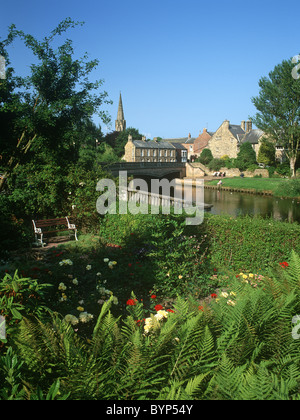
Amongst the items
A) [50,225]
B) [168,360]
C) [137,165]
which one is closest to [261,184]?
[137,165]

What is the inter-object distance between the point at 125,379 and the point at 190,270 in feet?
17.1

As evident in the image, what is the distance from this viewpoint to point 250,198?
115 ft

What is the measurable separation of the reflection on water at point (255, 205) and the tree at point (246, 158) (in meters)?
17.3

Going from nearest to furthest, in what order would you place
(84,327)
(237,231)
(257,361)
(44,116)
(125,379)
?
1. (125,379)
2. (257,361)
3. (84,327)
4. (237,231)
5. (44,116)

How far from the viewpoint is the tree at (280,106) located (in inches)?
1539

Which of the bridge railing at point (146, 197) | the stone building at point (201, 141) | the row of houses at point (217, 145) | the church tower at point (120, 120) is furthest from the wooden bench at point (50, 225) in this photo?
the church tower at point (120, 120)

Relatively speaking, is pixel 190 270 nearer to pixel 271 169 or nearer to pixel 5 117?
pixel 5 117

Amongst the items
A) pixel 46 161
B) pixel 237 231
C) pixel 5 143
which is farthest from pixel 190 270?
pixel 5 143

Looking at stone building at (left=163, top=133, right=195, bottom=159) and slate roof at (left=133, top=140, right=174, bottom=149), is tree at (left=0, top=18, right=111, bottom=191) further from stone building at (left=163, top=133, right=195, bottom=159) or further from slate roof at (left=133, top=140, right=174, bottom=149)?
stone building at (left=163, top=133, right=195, bottom=159)

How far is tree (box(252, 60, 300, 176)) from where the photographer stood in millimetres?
39094

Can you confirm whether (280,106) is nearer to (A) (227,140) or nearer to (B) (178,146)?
(A) (227,140)

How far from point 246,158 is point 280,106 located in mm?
14600

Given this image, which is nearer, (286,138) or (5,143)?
(5,143)

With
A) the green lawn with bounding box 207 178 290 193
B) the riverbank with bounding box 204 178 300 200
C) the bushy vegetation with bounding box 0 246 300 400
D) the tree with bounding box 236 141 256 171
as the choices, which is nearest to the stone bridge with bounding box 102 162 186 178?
the riverbank with bounding box 204 178 300 200
